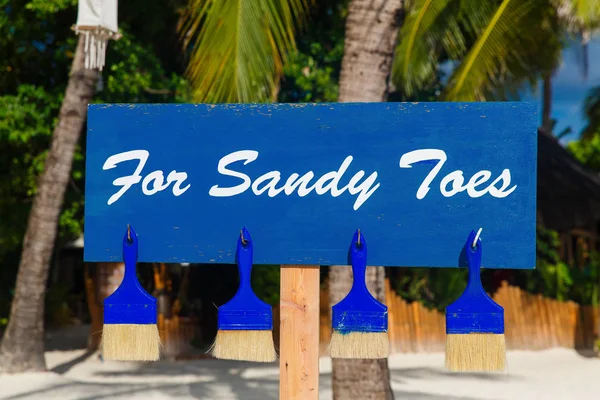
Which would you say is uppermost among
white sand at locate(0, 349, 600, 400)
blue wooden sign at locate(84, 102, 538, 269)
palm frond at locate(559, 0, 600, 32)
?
palm frond at locate(559, 0, 600, 32)

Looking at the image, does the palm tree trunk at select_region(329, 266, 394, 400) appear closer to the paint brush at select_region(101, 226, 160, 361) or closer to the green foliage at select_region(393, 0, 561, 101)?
the paint brush at select_region(101, 226, 160, 361)

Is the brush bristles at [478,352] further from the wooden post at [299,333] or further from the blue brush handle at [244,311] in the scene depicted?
the blue brush handle at [244,311]

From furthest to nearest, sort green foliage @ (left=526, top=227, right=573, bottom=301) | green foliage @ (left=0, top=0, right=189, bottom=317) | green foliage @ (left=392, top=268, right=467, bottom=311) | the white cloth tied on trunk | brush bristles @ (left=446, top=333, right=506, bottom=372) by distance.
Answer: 1. green foliage @ (left=526, top=227, right=573, bottom=301)
2. green foliage @ (left=392, top=268, right=467, bottom=311)
3. green foliage @ (left=0, top=0, right=189, bottom=317)
4. the white cloth tied on trunk
5. brush bristles @ (left=446, top=333, right=506, bottom=372)

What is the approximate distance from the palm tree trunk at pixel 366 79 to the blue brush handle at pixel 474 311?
430 cm

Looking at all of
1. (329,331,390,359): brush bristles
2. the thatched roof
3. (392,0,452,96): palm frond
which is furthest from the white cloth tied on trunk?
the thatched roof

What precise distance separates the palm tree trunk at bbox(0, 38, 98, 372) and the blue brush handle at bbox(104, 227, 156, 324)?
28.2 ft

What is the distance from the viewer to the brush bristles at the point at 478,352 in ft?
13.9

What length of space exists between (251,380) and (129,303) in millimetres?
8648

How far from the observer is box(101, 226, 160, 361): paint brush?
437cm

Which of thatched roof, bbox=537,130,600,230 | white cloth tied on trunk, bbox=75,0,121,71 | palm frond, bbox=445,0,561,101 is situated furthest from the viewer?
thatched roof, bbox=537,130,600,230

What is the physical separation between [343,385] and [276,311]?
6.99 metres

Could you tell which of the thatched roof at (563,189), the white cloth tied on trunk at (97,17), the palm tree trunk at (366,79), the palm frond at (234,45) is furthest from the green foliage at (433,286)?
the white cloth tied on trunk at (97,17)

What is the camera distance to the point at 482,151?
171 inches

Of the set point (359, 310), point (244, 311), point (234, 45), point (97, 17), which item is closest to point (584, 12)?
point (234, 45)
